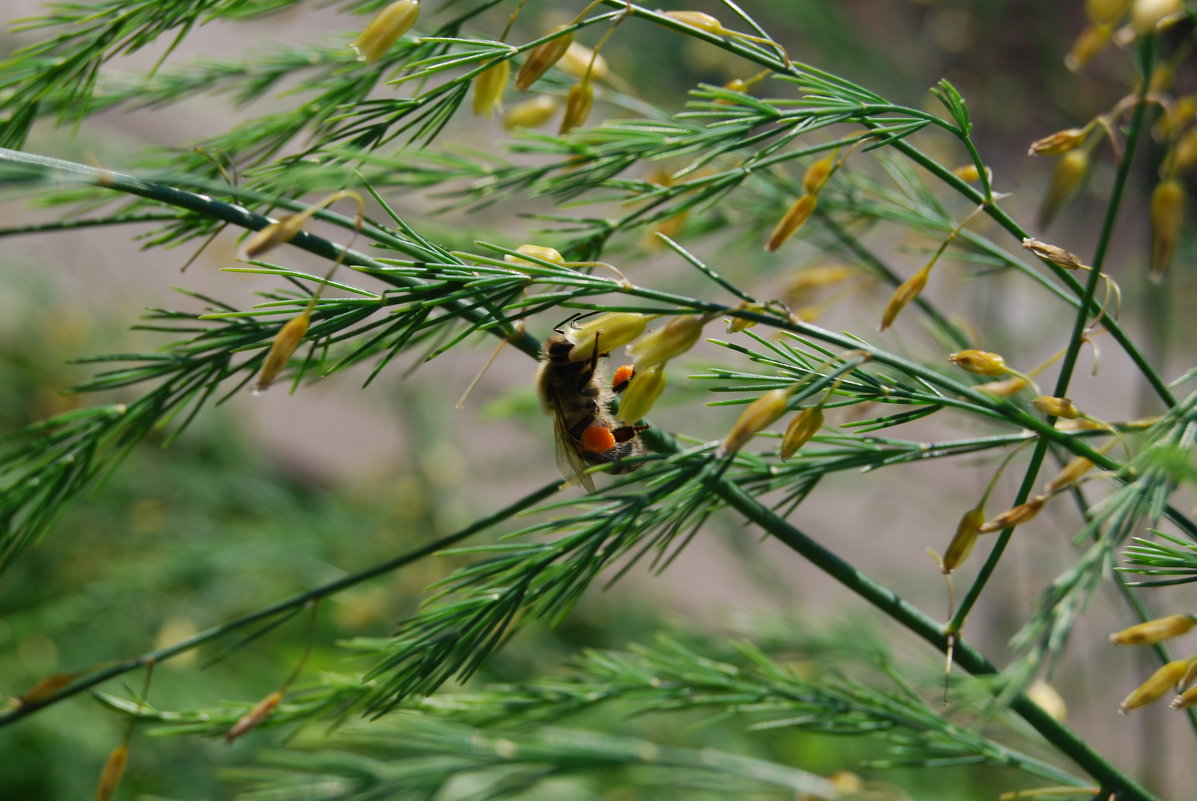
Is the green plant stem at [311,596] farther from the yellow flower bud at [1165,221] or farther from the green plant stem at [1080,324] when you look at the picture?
the yellow flower bud at [1165,221]

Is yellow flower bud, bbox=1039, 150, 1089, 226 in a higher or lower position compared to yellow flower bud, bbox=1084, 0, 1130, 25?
lower

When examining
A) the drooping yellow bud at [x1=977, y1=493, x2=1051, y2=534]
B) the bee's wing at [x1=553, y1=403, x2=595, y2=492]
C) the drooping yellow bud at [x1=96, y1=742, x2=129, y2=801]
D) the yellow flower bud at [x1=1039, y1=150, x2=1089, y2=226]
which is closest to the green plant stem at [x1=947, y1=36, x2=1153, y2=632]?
the drooping yellow bud at [x1=977, y1=493, x2=1051, y2=534]

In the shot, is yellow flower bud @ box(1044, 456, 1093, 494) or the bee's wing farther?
the bee's wing

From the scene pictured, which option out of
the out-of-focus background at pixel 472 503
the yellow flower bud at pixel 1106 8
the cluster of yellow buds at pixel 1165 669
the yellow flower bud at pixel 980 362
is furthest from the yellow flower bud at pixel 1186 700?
the out-of-focus background at pixel 472 503

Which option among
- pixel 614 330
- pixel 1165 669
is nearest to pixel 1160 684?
pixel 1165 669

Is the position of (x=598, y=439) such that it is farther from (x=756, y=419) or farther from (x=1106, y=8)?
(x=1106, y=8)

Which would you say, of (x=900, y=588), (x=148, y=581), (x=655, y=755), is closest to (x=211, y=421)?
(x=148, y=581)

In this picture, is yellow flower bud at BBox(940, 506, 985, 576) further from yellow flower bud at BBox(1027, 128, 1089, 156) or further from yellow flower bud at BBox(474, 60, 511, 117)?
yellow flower bud at BBox(474, 60, 511, 117)

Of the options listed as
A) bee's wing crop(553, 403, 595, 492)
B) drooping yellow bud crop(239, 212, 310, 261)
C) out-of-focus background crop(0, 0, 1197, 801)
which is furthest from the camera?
out-of-focus background crop(0, 0, 1197, 801)
